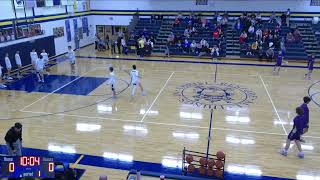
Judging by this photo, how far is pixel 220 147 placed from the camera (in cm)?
914

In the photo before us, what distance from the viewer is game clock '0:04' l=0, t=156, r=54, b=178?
6.11 m

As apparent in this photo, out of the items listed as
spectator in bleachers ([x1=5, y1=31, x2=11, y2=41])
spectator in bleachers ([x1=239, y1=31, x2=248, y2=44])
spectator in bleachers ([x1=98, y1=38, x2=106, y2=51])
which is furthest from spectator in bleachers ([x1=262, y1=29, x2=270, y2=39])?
spectator in bleachers ([x1=5, y1=31, x2=11, y2=41])

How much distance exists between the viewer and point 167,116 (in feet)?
37.9

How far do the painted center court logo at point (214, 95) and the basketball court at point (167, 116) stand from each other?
0.04 metres

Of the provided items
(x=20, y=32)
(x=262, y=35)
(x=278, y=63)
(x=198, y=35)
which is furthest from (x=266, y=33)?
(x=20, y=32)

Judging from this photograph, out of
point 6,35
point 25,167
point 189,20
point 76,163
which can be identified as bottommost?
point 76,163

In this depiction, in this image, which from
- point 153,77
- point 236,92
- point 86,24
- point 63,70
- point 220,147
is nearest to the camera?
point 220,147

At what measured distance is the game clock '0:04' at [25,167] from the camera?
611 cm

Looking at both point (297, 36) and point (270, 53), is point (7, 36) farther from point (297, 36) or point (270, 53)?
point (297, 36)

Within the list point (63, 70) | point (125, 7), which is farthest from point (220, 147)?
point (125, 7)

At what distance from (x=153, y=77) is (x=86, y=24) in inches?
537

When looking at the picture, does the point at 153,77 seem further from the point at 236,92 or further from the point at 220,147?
the point at 220,147

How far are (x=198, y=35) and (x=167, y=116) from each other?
46.5 ft

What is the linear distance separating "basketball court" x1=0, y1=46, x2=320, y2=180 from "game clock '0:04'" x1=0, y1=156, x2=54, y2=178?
162cm
